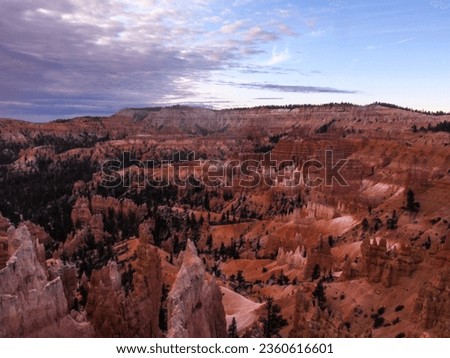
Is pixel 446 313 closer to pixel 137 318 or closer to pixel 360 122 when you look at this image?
pixel 137 318

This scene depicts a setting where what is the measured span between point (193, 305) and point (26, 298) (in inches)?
→ 188

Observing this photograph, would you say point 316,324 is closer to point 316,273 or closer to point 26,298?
point 26,298

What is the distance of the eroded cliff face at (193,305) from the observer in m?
12.7

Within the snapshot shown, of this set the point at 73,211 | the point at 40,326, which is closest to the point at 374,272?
the point at 40,326

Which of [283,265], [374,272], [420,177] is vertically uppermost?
[420,177]

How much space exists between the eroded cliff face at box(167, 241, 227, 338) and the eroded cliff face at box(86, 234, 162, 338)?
7.42ft

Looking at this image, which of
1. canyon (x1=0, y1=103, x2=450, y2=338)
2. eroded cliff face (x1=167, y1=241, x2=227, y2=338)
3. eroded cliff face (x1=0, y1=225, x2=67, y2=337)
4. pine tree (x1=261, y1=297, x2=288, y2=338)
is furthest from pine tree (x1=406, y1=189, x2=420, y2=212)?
eroded cliff face (x1=0, y1=225, x2=67, y2=337)

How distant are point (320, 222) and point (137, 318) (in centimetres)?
3079

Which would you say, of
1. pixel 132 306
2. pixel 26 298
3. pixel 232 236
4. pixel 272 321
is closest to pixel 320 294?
pixel 272 321

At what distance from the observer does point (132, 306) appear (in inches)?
631

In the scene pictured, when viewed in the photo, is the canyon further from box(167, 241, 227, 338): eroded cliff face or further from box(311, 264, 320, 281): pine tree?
box(311, 264, 320, 281): pine tree

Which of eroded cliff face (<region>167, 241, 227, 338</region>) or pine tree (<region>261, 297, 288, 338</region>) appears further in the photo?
pine tree (<region>261, 297, 288, 338</region>)

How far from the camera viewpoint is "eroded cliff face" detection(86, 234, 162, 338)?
15.5 m

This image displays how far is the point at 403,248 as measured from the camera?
2216 centimetres
